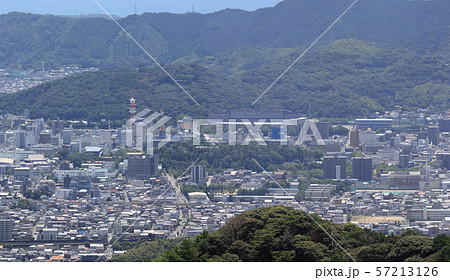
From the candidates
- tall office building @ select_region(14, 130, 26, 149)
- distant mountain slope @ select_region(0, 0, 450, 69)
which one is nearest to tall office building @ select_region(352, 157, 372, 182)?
distant mountain slope @ select_region(0, 0, 450, 69)

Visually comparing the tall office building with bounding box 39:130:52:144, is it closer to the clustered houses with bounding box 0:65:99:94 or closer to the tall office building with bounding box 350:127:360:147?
the clustered houses with bounding box 0:65:99:94

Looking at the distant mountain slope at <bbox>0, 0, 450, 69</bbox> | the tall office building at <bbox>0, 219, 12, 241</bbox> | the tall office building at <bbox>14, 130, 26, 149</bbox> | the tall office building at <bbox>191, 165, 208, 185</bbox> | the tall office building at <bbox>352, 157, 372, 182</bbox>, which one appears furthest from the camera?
the distant mountain slope at <bbox>0, 0, 450, 69</bbox>

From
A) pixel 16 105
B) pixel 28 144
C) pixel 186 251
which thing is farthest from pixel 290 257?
pixel 16 105

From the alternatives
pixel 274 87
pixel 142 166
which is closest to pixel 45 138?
pixel 274 87

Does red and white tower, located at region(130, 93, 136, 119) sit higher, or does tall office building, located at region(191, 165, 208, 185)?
red and white tower, located at region(130, 93, 136, 119)

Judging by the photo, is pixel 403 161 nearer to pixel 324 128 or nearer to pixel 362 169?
pixel 324 128
